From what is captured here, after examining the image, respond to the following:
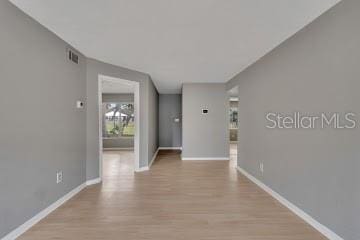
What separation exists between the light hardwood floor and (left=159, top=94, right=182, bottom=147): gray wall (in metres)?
4.90

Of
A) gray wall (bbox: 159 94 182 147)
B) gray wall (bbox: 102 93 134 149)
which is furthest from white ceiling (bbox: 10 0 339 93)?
gray wall (bbox: 159 94 182 147)

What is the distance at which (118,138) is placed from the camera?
922cm

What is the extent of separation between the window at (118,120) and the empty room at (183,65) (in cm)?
506

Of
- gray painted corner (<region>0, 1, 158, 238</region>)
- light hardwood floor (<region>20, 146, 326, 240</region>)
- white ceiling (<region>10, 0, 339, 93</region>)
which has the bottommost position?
light hardwood floor (<region>20, 146, 326, 240</region>)

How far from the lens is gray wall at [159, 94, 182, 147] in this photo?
919 centimetres

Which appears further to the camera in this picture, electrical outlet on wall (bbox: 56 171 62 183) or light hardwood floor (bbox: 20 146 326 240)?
electrical outlet on wall (bbox: 56 171 62 183)

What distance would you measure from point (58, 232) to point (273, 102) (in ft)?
11.3

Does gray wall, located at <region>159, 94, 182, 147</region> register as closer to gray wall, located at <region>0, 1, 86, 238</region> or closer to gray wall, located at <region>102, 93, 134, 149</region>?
gray wall, located at <region>102, 93, 134, 149</region>

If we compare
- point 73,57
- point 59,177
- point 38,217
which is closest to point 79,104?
point 73,57

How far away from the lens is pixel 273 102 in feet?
11.3

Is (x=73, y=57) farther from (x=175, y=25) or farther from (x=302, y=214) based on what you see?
(x=302, y=214)

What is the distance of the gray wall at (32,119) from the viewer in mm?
2098

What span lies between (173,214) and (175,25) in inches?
94.2

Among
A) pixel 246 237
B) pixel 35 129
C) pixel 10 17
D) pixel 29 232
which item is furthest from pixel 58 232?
pixel 10 17
